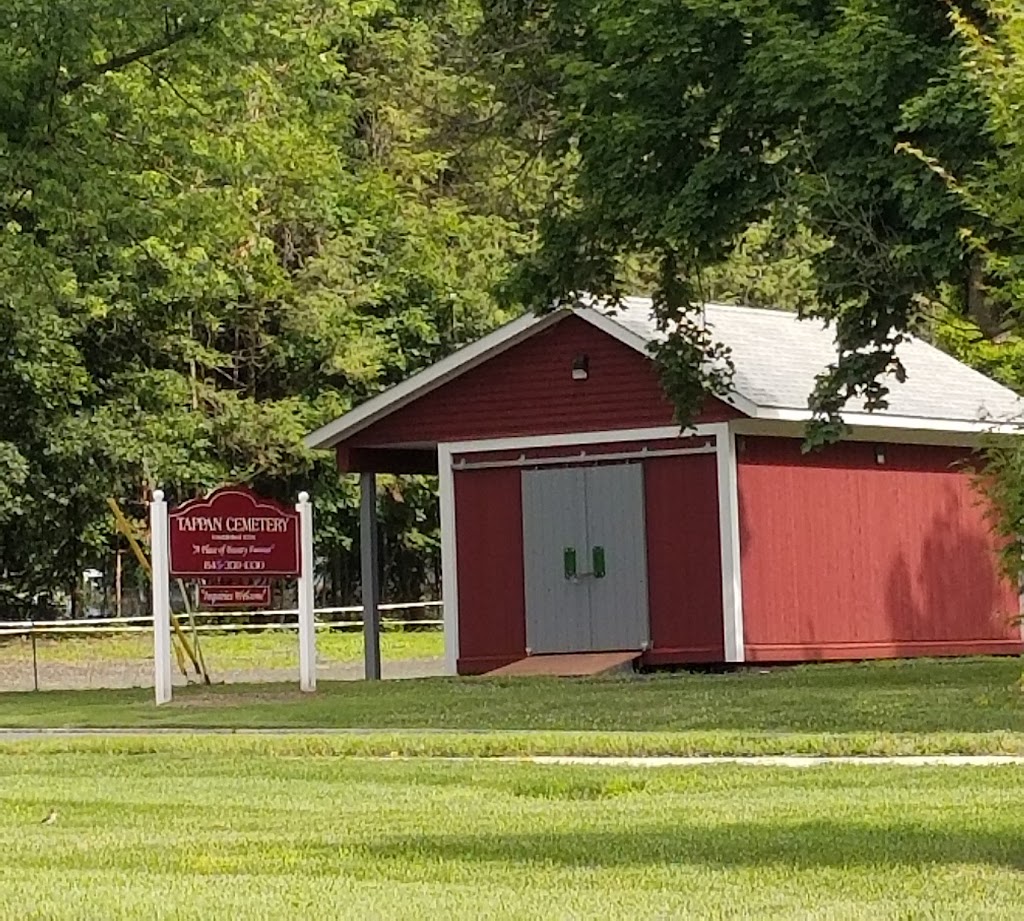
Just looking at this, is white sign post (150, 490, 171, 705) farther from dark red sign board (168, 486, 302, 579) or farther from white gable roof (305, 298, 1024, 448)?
white gable roof (305, 298, 1024, 448)

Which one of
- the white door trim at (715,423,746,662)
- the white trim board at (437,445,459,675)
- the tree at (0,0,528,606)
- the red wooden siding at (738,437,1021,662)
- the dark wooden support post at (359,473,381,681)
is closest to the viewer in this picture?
the white door trim at (715,423,746,662)

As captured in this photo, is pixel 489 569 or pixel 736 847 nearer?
pixel 736 847

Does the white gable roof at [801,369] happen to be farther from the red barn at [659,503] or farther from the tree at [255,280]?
the tree at [255,280]

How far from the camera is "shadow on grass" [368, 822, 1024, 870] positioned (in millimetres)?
9375

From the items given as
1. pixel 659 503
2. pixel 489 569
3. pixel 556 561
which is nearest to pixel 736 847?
pixel 659 503

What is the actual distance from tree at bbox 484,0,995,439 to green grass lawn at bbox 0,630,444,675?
45.4 feet

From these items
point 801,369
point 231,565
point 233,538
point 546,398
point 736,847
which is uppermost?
point 801,369

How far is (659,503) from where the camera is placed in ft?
90.3

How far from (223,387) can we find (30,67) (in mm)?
23223

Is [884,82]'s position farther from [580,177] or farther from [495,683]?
[495,683]

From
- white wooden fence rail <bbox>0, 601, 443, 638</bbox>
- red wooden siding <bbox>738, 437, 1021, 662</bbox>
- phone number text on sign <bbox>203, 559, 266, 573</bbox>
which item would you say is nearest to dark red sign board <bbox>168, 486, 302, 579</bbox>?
phone number text on sign <bbox>203, 559, 266, 573</bbox>

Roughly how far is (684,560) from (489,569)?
2633 mm

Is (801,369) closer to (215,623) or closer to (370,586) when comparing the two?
(370,586)

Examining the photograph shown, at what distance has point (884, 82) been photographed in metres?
21.0
